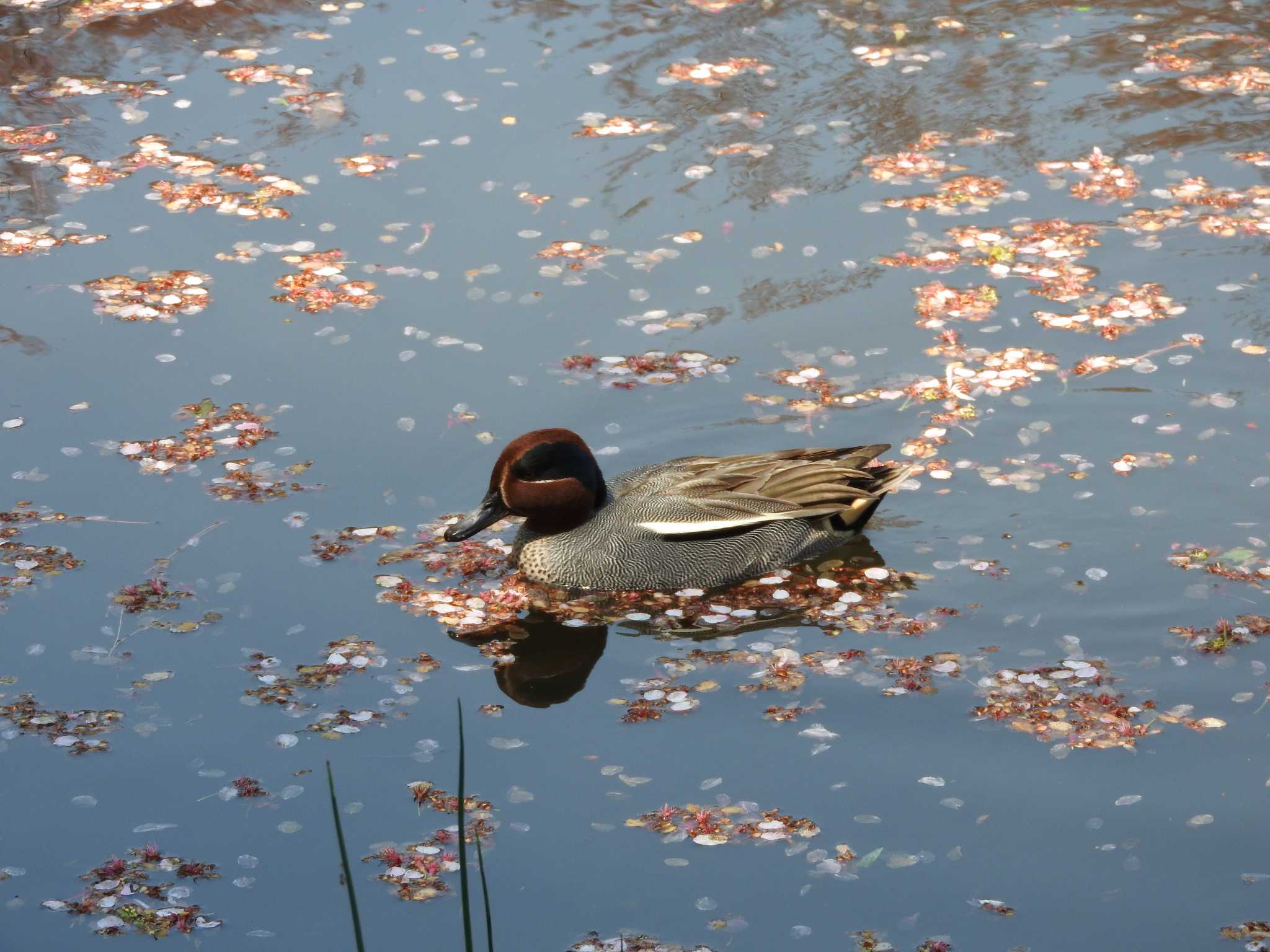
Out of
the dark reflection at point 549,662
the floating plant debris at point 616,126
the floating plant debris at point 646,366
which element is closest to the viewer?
the dark reflection at point 549,662

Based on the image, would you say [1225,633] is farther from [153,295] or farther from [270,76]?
[270,76]

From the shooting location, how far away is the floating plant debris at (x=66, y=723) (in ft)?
26.0

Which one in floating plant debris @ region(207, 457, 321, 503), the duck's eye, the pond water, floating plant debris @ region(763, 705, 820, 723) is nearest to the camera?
the pond water

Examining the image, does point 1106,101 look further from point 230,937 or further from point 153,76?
point 230,937

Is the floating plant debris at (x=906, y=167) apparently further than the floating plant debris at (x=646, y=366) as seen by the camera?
Yes

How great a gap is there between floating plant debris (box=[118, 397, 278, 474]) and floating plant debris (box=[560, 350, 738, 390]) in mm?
2338

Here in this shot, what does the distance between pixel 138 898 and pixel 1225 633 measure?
594cm

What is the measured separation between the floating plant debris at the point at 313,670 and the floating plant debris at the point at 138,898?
4.11 feet

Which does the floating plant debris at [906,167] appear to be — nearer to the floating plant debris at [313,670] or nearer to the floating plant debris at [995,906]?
the floating plant debris at [313,670]

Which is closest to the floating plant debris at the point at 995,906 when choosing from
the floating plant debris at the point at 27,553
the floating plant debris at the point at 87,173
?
the floating plant debris at the point at 27,553

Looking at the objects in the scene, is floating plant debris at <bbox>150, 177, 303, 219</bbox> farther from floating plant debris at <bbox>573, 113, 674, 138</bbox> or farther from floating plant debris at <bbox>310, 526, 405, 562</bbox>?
floating plant debris at <bbox>310, 526, 405, 562</bbox>

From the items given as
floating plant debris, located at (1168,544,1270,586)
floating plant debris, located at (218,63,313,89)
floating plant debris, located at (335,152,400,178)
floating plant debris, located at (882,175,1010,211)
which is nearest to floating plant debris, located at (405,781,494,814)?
floating plant debris, located at (1168,544,1270,586)

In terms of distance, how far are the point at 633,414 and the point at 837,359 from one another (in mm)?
1678

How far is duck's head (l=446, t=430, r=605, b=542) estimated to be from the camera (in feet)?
31.2
